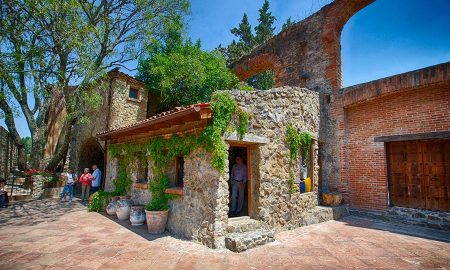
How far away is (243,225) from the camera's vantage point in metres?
5.94

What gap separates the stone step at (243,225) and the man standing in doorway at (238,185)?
1.28m

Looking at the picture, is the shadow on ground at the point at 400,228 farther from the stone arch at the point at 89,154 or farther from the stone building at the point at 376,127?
the stone arch at the point at 89,154

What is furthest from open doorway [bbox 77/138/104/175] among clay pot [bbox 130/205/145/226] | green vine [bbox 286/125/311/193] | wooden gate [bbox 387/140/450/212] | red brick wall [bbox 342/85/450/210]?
wooden gate [bbox 387/140/450/212]

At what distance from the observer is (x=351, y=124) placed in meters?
9.27

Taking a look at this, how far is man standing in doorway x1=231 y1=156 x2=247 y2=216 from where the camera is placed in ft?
25.2

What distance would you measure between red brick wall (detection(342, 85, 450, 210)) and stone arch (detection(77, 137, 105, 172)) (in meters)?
12.8

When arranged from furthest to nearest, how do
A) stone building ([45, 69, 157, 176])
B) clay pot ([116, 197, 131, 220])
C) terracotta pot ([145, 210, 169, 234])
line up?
stone building ([45, 69, 157, 176]) → clay pot ([116, 197, 131, 220]) → terracotta pot ([145, 210, 169, 234])

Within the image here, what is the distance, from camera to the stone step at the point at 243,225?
226 inches

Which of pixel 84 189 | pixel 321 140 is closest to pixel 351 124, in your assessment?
pixel 321 140

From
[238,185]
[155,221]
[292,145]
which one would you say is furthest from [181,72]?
[155,221]

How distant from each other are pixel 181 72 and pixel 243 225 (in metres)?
8.88

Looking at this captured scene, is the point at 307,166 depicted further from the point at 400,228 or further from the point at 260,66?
the point at 260,66

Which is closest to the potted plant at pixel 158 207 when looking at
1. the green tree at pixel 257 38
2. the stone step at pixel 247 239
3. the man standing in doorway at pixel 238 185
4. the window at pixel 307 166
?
Result: the stone step at pixel 247 239

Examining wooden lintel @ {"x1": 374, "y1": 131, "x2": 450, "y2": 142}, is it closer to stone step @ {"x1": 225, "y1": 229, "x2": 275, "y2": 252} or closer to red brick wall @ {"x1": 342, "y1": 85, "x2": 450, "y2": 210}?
red brick wall @ {"x1": 342, "y1": 85, "x2": 450, "y2": 210}
